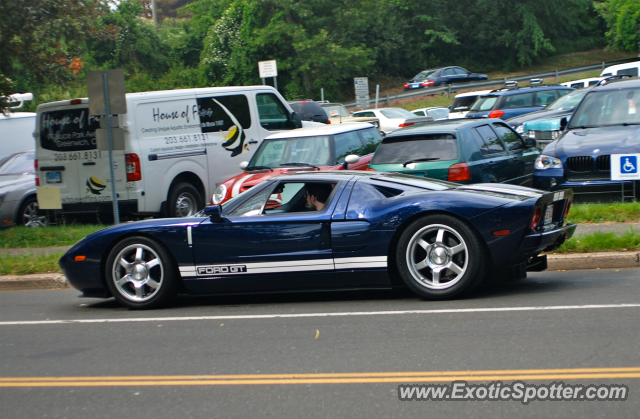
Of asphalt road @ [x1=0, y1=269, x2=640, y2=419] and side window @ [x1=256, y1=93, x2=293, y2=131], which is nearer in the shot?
asphalt road @ [x1=0, y1=269, x2=640, y2=419]

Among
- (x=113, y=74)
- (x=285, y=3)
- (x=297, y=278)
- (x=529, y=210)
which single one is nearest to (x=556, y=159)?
(x=529, y=210)

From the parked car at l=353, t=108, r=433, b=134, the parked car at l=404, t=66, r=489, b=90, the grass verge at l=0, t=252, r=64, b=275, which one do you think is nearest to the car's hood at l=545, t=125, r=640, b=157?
the grass verge at l=0, t=252, r=64, b=275

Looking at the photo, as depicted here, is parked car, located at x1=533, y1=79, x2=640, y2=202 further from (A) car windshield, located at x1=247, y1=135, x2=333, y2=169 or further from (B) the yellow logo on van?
(B) the yellow logo on van

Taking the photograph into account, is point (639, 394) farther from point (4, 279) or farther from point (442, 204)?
point (4, 279)

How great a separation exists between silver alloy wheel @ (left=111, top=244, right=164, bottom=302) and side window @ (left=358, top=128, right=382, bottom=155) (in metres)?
6.21

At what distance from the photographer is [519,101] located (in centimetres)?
2053

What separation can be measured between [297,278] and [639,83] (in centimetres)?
759

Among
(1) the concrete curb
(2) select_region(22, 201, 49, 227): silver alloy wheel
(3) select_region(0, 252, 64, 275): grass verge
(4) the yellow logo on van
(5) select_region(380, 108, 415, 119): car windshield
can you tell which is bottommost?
(1) the concrete curb

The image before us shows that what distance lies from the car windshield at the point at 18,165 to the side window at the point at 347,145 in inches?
275

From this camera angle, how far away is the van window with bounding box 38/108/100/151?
12.7 meters

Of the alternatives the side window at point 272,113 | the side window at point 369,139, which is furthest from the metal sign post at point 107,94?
the side window at point 272,113

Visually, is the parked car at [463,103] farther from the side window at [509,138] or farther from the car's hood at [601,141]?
the car's hood at [601,141]

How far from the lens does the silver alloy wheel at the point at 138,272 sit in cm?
704

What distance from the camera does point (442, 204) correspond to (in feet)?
20.8
